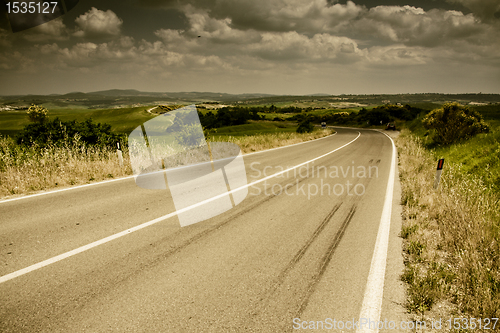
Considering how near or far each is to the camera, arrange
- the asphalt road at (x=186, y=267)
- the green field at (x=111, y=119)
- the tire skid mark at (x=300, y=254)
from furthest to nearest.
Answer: the green field at (x=111, y=119) → the tire skid mark at (x=300, y=254) → the asphalt road at (x=186, y=267)

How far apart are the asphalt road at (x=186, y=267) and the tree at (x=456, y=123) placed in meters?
13.1

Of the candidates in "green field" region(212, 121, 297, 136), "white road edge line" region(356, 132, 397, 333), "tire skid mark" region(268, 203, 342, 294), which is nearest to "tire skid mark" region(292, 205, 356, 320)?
"tire skid mark" region(268, 203, 342, 294)

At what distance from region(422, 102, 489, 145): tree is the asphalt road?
1314 centimetres

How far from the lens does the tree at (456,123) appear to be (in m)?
14.4

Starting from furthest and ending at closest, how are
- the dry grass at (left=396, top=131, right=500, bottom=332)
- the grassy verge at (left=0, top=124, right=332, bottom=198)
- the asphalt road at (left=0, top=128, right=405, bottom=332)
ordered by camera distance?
the grassy verge at (left=0, top=124, right=332, bottom=198), the dry grass at (left=396, top=131, right=500, bottom=332), the asphalt road at (left=0, top=128, right=405, bottom=332)

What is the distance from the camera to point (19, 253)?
352 centimetres

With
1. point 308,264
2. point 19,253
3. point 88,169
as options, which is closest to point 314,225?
point 308,264

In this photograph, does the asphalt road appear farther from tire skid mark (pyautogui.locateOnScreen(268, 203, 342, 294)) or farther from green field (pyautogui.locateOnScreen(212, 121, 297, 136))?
green field (pyautogui.locateOnScreen(212, 121, 297, 136))

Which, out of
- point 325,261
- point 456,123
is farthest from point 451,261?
point 456,123

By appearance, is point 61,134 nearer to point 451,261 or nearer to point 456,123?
point 451,261

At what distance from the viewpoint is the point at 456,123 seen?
1523 cm

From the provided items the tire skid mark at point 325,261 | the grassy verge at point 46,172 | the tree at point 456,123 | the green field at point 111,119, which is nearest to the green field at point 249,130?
the green field at point 111,119

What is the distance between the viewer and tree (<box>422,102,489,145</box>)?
1436 centimetres

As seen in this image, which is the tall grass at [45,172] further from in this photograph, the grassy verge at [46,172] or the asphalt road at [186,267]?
the asphalt road at [186,267]
